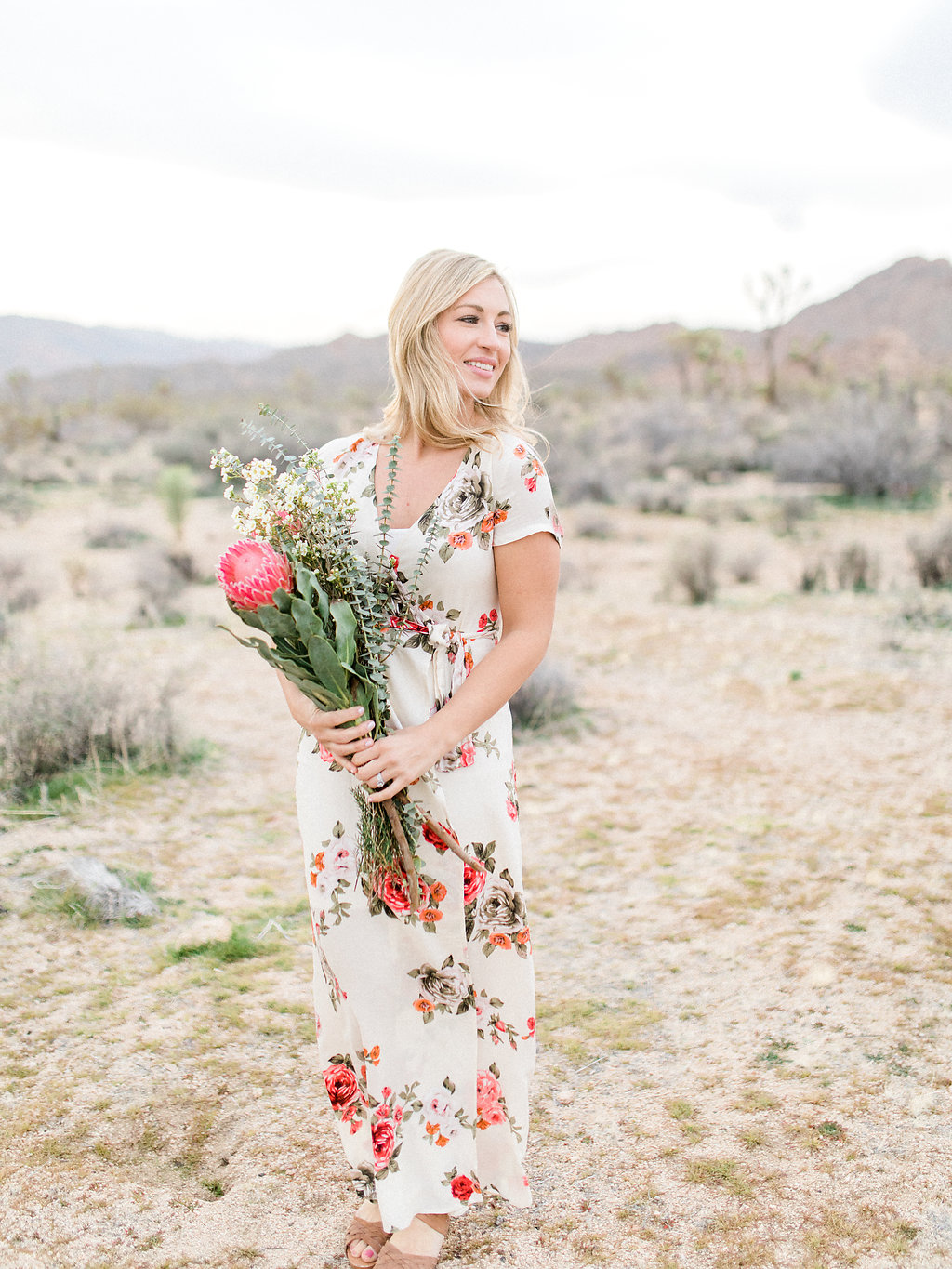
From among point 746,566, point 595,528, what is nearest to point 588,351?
point 595,528

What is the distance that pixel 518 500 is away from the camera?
187 centimetres

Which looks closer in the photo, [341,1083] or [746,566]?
[341,1083]

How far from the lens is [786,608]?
324 inches

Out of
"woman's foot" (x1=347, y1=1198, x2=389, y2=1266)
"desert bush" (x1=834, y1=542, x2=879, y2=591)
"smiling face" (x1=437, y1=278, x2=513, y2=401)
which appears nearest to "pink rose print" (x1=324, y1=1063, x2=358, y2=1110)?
"woman's foot" (x1=347, y1=1198, x2=389, y2=1266)

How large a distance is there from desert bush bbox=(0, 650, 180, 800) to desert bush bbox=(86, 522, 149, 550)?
6782 millimetres

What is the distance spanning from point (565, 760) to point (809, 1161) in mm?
3015

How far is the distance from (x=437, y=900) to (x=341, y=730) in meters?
0.44

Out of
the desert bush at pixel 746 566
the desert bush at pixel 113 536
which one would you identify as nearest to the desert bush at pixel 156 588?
the desert bush at pixel 113 536

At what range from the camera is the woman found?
1.87 metres

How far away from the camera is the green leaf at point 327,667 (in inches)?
63.7

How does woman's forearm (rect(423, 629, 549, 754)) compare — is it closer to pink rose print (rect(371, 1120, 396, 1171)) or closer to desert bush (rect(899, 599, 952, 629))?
pink rose print (rect(371, 1120, 396, 1171))

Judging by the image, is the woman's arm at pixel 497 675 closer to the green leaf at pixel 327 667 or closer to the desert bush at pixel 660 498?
the green leaf at pixel 327 667

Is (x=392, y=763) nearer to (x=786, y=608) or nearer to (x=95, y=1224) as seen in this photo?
(x=95, y=1224)

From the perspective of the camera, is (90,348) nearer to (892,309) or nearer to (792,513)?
(792,513)
